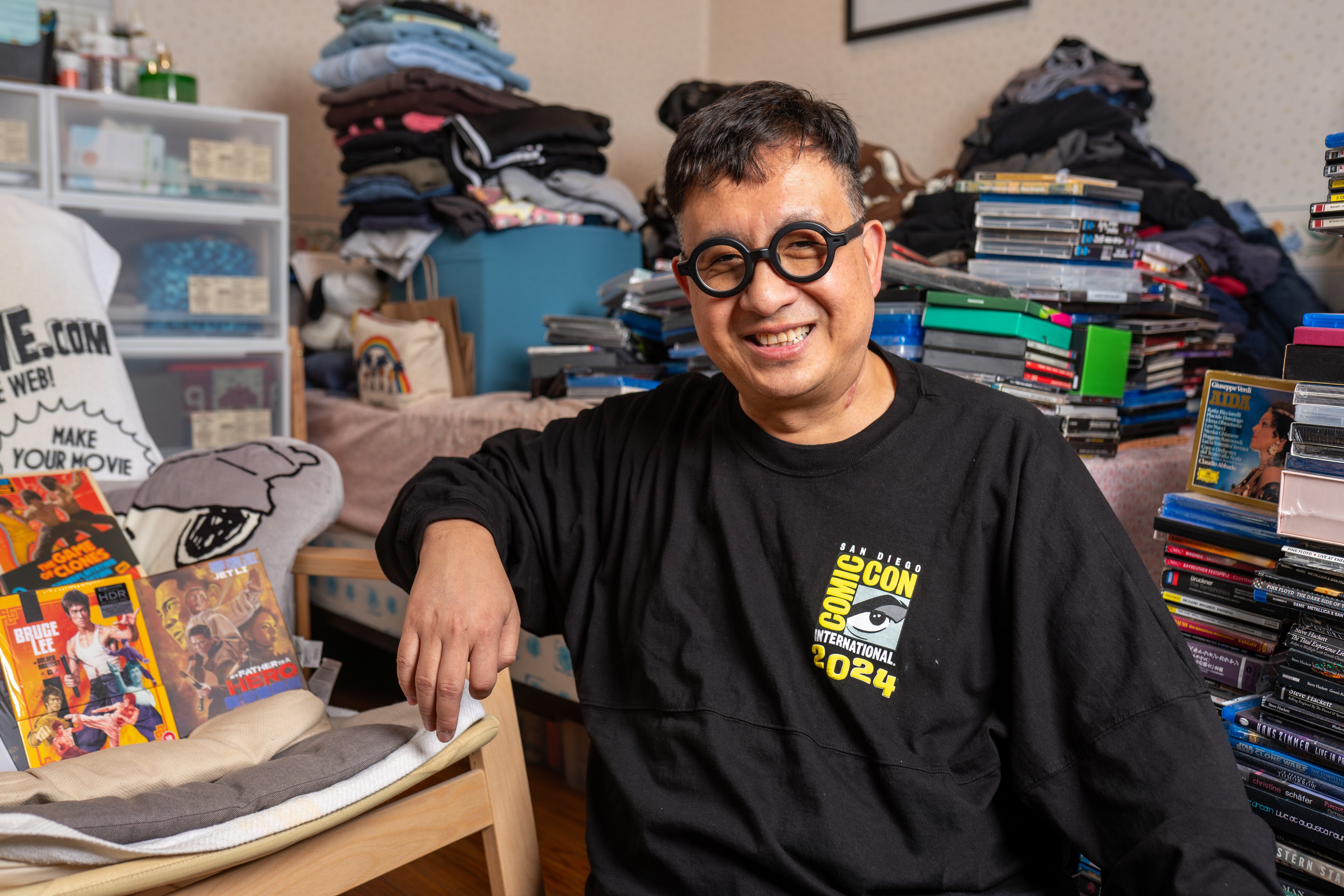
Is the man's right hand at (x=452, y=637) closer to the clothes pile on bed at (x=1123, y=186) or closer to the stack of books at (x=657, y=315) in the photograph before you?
the stack of books at (x=657, y=315)

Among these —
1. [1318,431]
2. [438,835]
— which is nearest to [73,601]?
[438,835]

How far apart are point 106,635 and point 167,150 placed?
1.58m

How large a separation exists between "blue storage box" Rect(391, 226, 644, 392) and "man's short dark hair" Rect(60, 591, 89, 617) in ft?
4.68

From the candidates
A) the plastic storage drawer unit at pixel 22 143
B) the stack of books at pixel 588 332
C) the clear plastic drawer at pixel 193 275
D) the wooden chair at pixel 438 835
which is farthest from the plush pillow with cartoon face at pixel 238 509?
the plastic storage drawer unit at pixel 22 143

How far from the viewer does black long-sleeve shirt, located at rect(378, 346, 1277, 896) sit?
781 millimetres

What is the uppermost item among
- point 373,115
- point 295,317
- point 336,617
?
point 373,115

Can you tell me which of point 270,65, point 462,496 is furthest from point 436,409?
point 270,65

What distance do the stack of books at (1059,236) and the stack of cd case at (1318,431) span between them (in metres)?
0.59

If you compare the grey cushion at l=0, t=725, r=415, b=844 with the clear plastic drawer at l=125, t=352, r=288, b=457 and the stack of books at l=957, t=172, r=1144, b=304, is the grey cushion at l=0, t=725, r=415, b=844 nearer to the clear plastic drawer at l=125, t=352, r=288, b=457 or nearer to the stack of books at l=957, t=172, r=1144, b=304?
the stack of books at l=957, t=172, r=1144, b=304

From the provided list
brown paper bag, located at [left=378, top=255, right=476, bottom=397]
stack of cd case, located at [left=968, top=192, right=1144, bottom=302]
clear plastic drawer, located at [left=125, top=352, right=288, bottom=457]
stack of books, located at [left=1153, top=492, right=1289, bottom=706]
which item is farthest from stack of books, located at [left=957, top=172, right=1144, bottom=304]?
clear plastic drawer, located at [left=125, top=352, right=288, bottom=457]

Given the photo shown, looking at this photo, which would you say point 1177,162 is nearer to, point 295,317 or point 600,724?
point 600,724

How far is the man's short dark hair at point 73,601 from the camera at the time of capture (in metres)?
1.18

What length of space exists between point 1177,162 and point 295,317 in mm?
2444

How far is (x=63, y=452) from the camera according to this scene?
158cm
